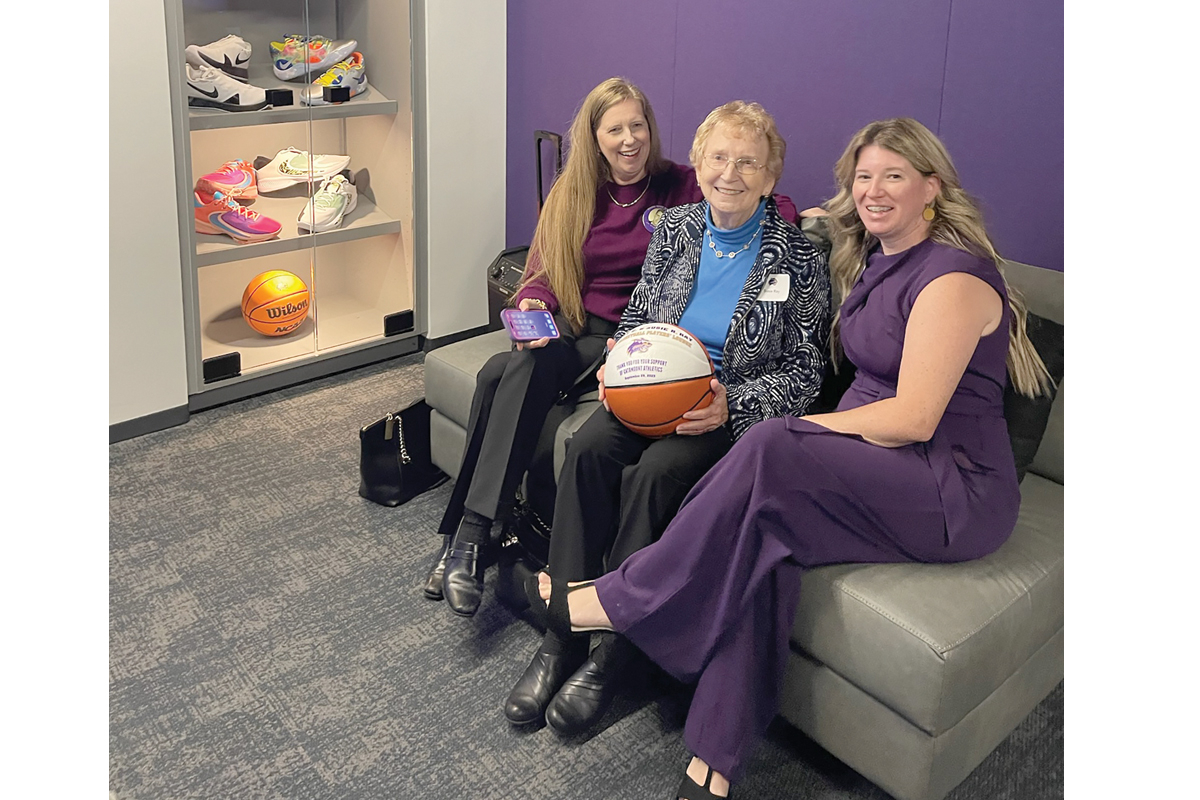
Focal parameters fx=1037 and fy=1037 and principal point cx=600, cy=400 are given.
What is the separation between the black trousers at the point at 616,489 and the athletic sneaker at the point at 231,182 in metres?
2.03

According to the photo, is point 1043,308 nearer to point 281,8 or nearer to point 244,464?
point 244,464

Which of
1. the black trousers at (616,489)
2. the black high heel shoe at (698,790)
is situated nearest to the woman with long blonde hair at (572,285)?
the black trousers at (616,489)

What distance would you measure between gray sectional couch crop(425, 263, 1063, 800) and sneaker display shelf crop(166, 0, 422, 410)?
259 cm

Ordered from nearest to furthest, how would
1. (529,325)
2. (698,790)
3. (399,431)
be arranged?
(698,790) → (529,325) → (399,431)

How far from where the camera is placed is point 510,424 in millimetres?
2742

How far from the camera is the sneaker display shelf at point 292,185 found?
3.65 meters

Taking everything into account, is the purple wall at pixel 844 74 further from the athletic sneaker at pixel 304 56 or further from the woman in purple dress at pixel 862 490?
the athletic sneaker at pixel 304 56

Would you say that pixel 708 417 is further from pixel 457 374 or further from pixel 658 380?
pixel 457 374

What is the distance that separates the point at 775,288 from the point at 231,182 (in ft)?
7.44

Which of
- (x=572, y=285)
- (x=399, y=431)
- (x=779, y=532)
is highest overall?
(x=572, y=285)

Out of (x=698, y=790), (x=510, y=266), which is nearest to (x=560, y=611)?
(x=698, y=790)

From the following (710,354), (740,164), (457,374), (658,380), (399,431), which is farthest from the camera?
(399,431)

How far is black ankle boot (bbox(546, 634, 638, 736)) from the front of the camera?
7.46 feet

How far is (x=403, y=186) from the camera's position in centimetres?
428
